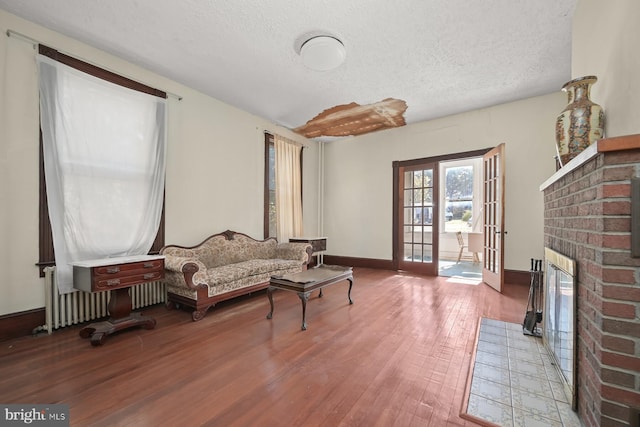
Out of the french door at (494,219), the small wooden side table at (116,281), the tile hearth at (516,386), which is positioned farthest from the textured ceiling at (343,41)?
the tile hearth at (516,386)

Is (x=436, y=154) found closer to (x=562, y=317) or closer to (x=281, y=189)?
(x=281, y=189)

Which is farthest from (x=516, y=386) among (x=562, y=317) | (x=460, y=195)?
(x=460, y=195)

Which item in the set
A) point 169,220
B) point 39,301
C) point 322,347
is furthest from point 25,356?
point 322,347

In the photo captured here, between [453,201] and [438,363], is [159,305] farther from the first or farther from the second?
[453,201]

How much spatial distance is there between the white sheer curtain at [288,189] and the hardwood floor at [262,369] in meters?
2.27

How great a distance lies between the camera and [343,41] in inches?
108

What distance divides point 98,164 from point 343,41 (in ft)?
9.61

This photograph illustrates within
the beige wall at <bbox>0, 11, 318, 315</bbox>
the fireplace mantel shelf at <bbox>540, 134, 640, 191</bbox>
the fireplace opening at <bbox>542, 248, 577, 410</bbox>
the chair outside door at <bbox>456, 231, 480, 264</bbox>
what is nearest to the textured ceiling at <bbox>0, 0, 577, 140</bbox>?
the beige wall at <bbox>0, 11, 318, 315</bbox>

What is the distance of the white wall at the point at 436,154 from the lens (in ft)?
13.4

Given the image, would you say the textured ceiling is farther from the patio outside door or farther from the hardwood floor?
the hardwood floor

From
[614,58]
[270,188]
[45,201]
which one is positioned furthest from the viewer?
[270,188]

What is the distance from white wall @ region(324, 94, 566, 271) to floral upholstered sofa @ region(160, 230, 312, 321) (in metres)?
1.94

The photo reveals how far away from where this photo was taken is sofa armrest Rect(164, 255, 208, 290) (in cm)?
281

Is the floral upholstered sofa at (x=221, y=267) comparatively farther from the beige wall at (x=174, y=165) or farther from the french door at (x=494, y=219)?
Result: the french door at (x=494, y=219)
